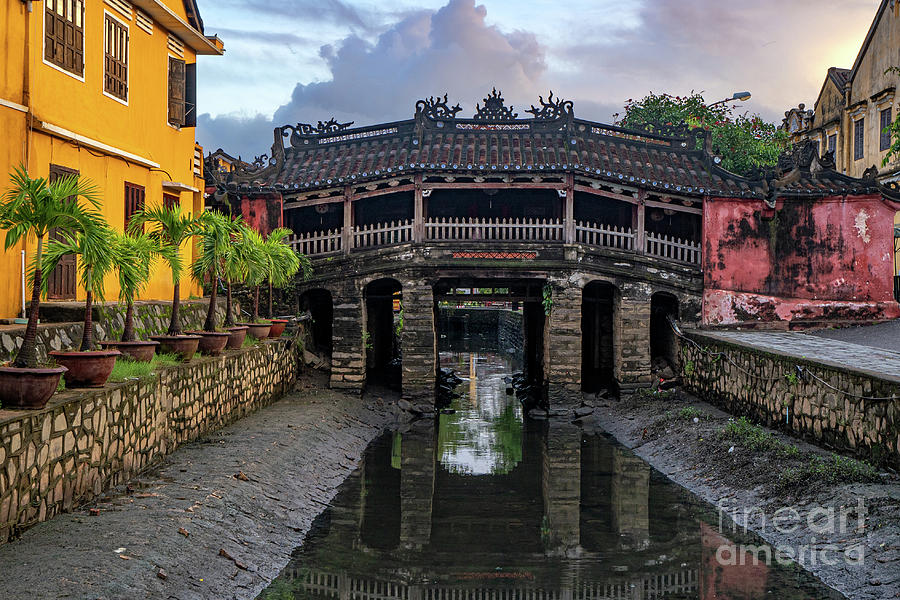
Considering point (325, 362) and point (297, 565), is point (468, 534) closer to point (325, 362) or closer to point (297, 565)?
point (297, 565)

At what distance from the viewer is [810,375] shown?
559 inches

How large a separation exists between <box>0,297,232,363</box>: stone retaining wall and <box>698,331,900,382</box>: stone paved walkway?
1108 centimetres

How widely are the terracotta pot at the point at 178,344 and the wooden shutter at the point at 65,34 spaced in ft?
16.2

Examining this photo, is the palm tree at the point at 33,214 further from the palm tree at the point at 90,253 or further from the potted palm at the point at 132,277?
the potted palm at the point at 132,277

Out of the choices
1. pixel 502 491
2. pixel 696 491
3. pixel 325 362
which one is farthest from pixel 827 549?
pixel 325 362

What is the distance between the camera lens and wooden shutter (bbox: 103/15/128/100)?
16.1 meters

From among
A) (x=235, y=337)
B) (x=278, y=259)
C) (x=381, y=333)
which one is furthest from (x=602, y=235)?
(x=235, y=337)

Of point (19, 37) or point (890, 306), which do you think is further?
point (890, 306)

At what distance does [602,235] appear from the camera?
22594 millimetres

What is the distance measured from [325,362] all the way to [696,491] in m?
12.2

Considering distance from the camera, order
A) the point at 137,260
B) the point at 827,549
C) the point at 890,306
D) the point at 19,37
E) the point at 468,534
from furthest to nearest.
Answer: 1. the point at 890,306
2. the point at 19,37
3. the point at 468,534
4. the point at 137,260
5. the point at 827,549

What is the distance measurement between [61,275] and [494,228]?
11.9 m

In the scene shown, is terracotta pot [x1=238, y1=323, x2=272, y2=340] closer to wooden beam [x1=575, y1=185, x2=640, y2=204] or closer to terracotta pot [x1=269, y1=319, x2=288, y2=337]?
terracotta pot [x1=269, y1=319, x2=288, y2=337]

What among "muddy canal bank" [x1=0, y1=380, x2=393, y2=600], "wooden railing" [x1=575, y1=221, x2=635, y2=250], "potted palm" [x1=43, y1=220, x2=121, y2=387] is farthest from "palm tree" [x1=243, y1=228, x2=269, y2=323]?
"wooden railing" [x1=575, y1=221, x2=635, y2=250]
